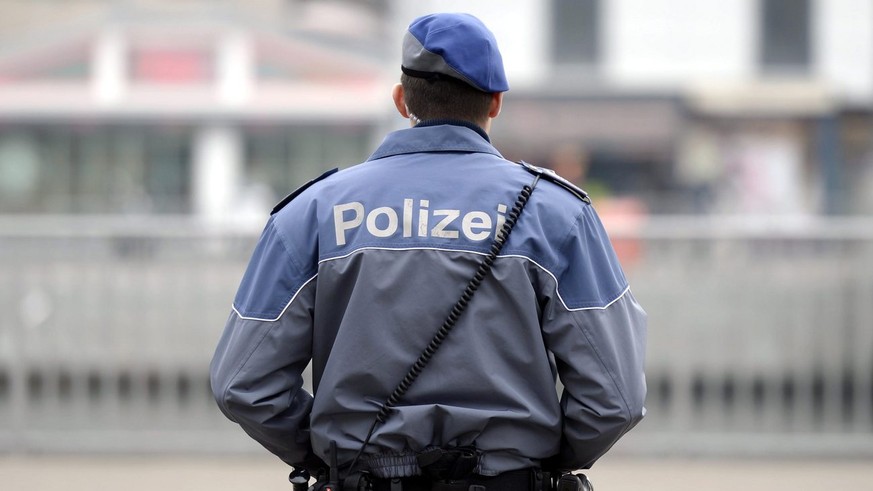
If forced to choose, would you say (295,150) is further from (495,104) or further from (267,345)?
(267,345)

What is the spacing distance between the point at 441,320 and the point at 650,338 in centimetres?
470

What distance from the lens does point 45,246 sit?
6.97 meters

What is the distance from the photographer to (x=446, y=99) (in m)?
2.65

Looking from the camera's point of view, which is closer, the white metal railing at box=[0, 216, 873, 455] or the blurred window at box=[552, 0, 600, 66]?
the white metal railing at box=[0, 216, 873, 455]

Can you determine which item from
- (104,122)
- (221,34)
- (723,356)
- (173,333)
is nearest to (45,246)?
(173,333)

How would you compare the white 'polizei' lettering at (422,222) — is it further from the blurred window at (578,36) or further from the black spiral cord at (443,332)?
the blurred window at (578,36)

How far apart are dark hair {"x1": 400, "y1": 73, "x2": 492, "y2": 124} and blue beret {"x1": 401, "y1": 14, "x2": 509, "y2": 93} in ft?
0.11

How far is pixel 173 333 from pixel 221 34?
72.9ft

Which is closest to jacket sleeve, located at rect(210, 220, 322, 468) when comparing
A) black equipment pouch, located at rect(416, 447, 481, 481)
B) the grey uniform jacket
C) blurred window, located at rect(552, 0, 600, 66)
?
the grey uniform jacket

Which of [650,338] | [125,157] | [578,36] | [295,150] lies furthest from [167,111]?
[650,338]

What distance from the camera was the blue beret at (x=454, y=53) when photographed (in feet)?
8.42

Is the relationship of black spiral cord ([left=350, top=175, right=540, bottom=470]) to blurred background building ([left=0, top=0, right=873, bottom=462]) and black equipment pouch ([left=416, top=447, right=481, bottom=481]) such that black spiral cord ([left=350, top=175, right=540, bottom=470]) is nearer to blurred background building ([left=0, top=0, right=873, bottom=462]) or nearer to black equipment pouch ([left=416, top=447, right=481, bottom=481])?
black equipment pouch ([left=416, top=447, right=481, bottom=481])

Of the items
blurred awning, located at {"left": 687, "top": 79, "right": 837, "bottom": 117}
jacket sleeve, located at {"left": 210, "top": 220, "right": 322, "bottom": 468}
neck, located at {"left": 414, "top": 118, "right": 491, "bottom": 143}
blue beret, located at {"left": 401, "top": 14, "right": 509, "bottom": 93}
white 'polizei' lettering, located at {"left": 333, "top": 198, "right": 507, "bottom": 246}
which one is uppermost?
blurred awning, located at {"left": 687, "top": 79, "right": 837, "bottom": 117}

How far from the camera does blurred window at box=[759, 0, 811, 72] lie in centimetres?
2986
